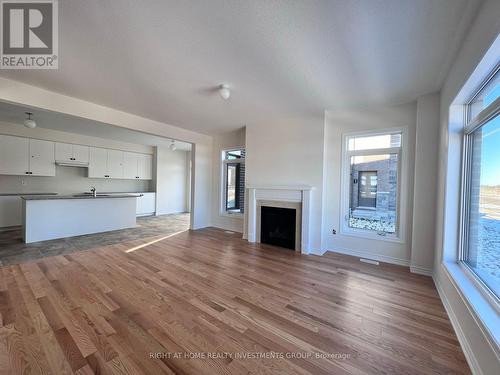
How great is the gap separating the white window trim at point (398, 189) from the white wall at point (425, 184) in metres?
0.24

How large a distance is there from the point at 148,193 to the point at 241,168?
13.7 feet

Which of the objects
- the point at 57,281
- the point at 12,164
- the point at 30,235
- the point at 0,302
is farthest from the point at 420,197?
the point at 12,164

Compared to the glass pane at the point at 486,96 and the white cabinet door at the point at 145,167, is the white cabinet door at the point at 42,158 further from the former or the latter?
the glass pane at the point at 486,96

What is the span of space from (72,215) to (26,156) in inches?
91.6

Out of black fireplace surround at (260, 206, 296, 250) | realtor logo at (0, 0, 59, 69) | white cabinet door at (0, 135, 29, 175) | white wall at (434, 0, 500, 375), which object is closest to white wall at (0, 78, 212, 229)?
realtor logo at (0, 0, 59, 69)

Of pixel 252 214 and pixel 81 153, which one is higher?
pixel 81 153

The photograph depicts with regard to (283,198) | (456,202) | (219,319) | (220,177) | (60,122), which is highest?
(60,122)

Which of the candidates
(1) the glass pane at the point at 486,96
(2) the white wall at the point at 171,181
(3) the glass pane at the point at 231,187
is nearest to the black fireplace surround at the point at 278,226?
(3) the glass pane at the point at 231,187

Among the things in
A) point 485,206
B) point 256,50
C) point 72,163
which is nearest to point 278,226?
point 485,206

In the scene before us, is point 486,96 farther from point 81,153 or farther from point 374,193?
point 81,153

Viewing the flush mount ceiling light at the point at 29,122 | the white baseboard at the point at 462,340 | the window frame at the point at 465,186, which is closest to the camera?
the white baseboard at the point at 462,340

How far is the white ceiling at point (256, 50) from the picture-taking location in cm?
161

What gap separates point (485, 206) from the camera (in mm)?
1825

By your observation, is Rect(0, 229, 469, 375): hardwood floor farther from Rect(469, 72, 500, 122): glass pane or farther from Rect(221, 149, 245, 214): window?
Rect(221, 149, 245, 214): window
